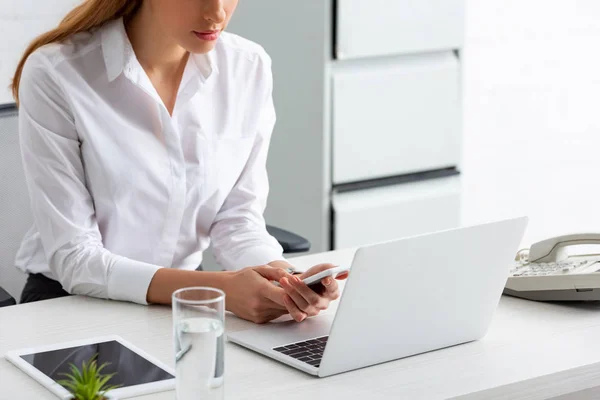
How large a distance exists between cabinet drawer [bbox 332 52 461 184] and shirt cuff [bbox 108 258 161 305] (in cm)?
137

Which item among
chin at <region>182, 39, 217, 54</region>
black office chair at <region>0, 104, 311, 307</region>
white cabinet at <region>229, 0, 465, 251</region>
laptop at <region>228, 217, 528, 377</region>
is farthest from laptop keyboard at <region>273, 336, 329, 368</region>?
white cabinet at <region>229, 0, 465, 251</region>

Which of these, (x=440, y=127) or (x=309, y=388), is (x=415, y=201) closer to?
(x=440, y=127)

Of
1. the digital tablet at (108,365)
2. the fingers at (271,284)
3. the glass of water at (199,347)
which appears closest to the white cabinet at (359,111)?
the fingers at (271,284)

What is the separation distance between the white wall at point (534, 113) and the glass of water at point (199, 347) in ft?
9.01

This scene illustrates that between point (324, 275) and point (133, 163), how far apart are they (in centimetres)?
58

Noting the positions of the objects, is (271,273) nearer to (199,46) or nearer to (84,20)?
(199,46)

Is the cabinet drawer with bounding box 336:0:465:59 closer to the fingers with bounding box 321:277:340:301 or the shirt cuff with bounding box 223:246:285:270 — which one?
the shirt cuff with bounding box 223:246:285:270

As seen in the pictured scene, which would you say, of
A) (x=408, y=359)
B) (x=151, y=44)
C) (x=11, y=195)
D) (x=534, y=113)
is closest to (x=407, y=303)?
(x=408, y=359)

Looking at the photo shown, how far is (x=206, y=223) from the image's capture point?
203cm

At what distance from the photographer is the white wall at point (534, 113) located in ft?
12.5

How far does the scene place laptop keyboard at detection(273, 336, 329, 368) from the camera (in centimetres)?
136

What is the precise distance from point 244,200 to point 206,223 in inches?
3.5

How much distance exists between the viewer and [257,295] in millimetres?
1543

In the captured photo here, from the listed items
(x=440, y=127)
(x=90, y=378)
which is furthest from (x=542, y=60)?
(x=90, y=378)
